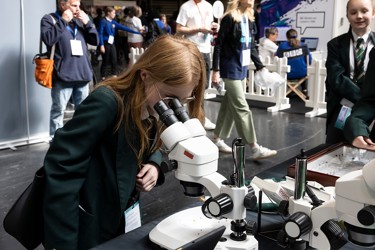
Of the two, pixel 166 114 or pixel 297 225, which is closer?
pixel 297 225

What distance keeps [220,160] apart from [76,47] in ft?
5.30

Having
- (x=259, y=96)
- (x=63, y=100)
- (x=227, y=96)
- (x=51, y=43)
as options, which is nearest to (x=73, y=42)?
(x=51, y=43)

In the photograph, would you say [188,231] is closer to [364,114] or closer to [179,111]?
[179,111]

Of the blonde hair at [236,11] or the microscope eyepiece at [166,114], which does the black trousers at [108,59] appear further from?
the microscope eyepiece at [166,114]

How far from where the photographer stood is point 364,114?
5.77 feet

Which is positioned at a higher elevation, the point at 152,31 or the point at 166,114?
the point at 152,31

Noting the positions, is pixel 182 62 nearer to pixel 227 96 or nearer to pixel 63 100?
pixel 227 96

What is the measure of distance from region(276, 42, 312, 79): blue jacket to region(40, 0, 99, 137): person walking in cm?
331

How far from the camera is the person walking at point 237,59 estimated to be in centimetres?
375

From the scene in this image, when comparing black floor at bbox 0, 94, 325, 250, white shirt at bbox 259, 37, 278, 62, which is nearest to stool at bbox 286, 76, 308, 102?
black floor at bbox 0, 94, 325, 250

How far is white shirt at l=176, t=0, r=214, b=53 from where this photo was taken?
4699 millimetres

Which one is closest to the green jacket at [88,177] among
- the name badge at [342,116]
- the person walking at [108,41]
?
the name badge at [342,116]

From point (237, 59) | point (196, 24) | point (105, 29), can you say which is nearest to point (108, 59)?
point (105, 29)

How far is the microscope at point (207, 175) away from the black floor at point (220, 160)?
1.90 ft
